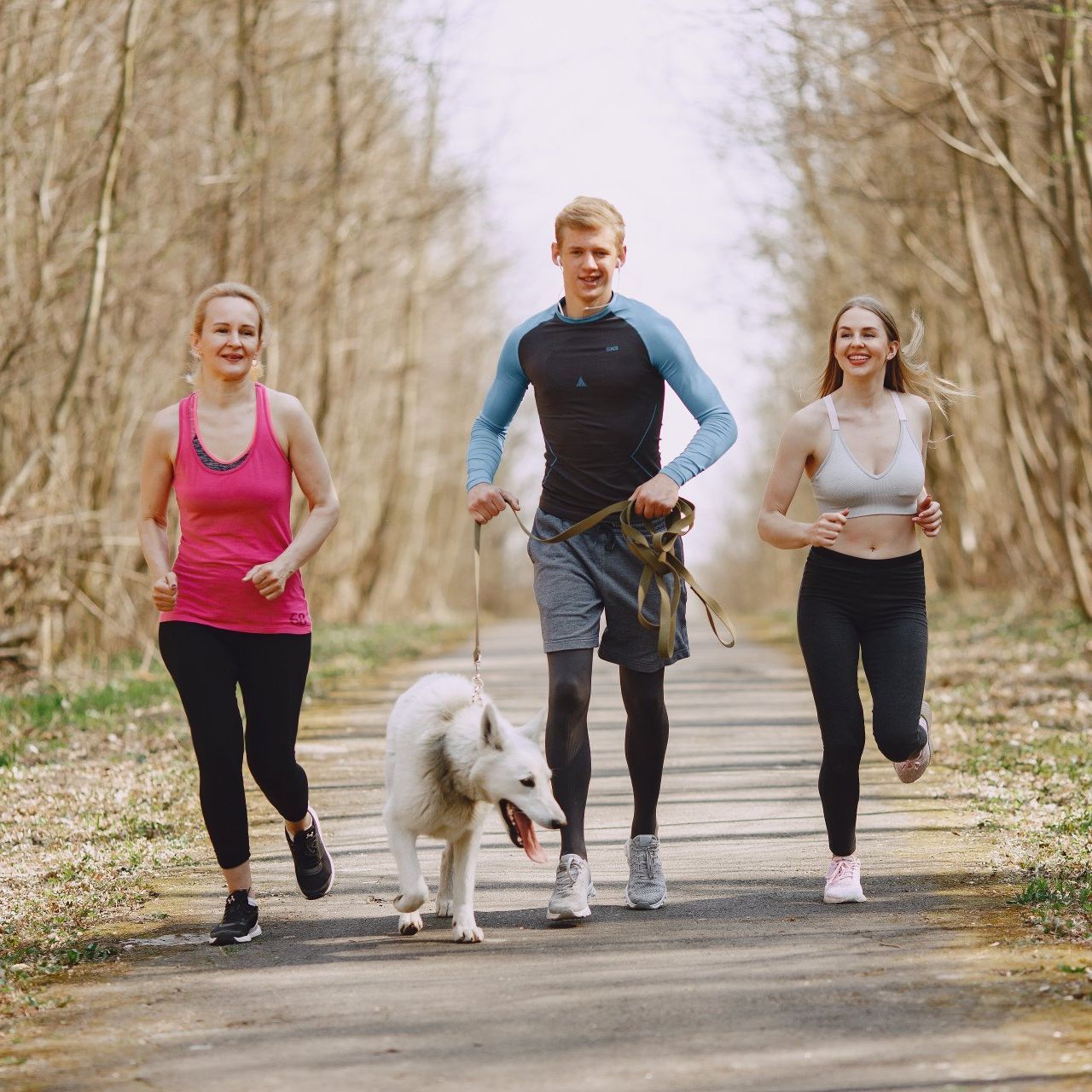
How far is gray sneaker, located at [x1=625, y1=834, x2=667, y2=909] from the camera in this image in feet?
19.8

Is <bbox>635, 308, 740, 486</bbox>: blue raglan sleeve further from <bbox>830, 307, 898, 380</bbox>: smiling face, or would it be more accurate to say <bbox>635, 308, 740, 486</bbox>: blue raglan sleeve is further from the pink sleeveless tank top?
the pink sleeveless tank top

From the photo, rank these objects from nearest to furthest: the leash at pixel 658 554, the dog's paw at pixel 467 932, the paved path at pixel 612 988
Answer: the paved path at pixel 612 988 → the dog's paw at pixel 467 932 → the leash at pixel 658 554

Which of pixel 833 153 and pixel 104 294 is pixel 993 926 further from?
pixel 833 153

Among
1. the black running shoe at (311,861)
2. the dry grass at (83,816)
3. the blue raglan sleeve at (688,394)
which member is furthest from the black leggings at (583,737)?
the dry grass at (83,816)

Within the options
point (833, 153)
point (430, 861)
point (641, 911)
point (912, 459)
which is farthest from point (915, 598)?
point (833, 153)

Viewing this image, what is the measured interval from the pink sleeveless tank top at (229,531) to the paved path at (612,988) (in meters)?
1.16

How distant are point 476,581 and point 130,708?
263 inches

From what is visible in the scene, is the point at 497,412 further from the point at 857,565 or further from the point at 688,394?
the point at 857,565

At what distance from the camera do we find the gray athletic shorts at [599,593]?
6016mm

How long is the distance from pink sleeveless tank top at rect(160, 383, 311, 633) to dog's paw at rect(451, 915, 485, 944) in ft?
3.95

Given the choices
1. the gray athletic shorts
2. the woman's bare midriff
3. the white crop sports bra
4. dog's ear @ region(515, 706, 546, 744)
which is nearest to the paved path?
dog's ear @ region(515, 706, 546, 744)

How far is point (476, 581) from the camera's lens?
636 cm

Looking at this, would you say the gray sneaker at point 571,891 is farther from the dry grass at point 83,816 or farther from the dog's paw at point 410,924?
the dry grass at point 83,816

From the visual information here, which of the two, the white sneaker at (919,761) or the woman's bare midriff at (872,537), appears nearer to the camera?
the woman's bare midriff at (872,537)
